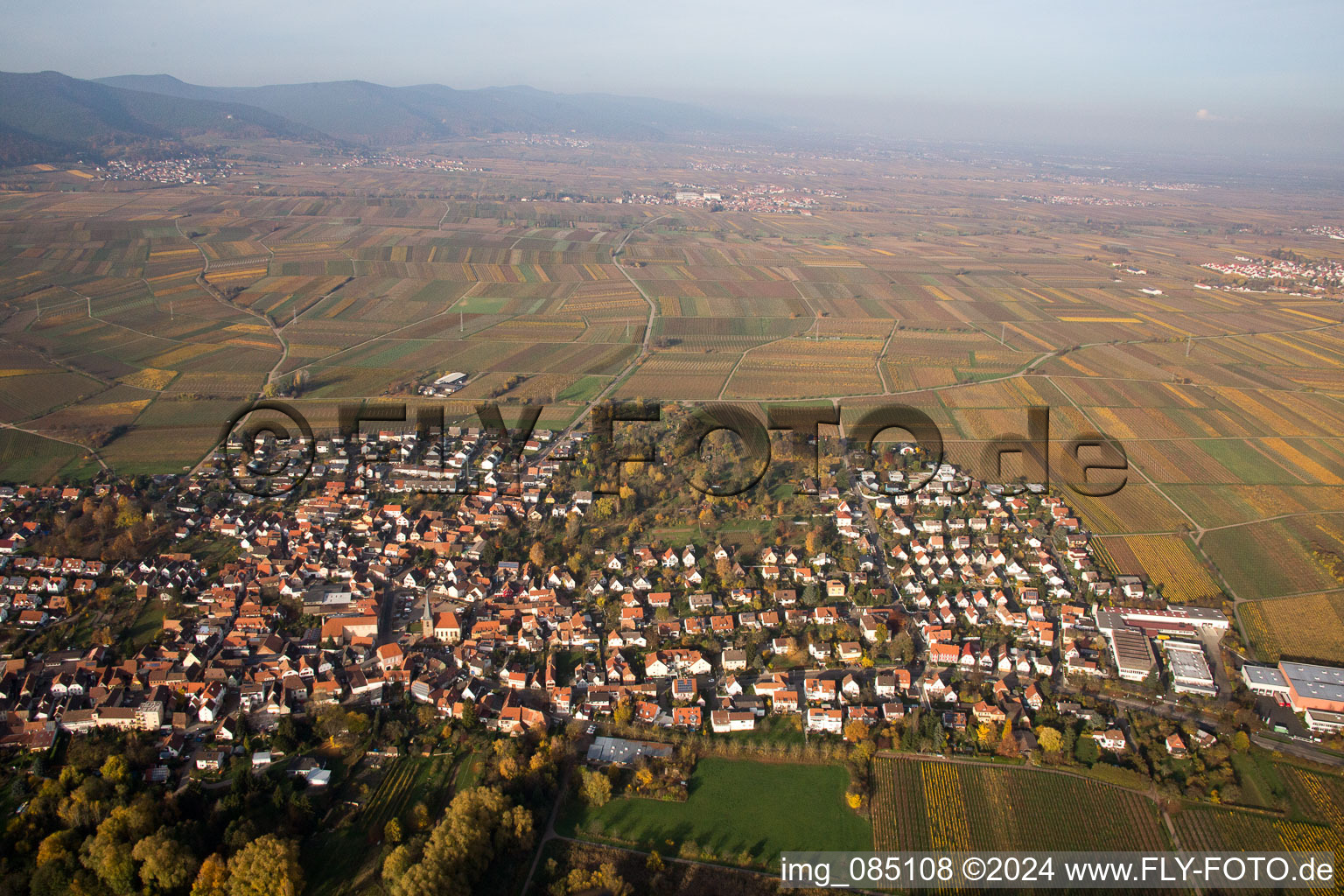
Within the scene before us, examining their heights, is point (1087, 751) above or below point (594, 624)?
below

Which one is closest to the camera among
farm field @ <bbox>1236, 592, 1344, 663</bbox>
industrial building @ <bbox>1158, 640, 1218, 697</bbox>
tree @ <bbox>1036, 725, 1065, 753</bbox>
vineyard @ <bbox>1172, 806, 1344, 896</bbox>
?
vineyard @ <bbox>1172, 806, 1344, 896</bbox>

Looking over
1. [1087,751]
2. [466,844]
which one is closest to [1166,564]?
[1087,751]

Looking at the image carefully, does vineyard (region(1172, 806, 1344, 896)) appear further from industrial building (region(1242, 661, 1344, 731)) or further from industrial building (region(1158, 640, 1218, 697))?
industrial building (region(1158, 640, 1218, 697))

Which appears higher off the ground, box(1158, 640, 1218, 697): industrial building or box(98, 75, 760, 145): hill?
box(98, 75, 760, 145): hill

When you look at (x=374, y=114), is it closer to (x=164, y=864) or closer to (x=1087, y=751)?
(x=164, y=864)

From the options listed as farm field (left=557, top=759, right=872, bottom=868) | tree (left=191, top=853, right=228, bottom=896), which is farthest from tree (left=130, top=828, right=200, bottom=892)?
farm field (left=557, top=759, right=872, bottom=868)

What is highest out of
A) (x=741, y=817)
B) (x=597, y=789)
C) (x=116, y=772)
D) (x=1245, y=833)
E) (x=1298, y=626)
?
(x=1298, y=626)

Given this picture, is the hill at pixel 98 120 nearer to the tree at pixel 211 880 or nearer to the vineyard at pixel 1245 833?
the tree at pixel 211 880

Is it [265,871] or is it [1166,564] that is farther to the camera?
[1166,564]
